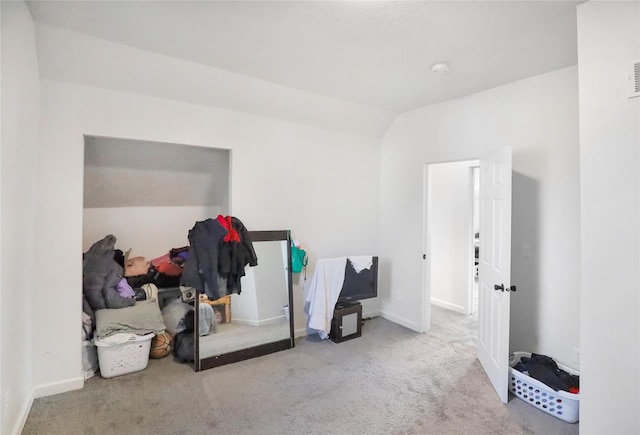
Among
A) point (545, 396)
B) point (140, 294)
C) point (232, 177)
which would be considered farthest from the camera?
point (232, 177)

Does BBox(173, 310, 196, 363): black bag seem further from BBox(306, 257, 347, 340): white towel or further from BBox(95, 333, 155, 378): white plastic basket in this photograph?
BBox(306, 257, 347, 340): white towel

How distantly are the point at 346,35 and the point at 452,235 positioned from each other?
3508mm

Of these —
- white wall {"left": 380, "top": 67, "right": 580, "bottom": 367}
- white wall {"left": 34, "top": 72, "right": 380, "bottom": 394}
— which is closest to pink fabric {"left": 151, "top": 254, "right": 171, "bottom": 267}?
white wall {"left": 34, "top": 72, "right": 380, "bottom": 394}

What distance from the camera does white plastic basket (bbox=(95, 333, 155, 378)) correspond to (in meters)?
2.81

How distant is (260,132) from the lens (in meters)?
3.57

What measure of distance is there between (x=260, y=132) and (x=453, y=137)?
2.11m


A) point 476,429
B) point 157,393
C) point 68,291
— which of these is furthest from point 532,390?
point 68,291

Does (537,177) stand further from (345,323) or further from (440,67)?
(345,323)

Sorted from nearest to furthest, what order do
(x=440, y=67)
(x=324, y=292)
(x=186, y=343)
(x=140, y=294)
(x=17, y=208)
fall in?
(x=17, y=208) → (x=440, y=67) → (x=186, y=343) → (x=140, y=294) → (x=324, y=292)

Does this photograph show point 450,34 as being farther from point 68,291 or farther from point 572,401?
point 68,291

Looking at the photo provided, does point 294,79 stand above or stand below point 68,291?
above

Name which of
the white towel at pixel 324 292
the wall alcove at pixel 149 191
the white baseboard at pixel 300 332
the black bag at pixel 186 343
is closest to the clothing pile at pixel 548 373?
the white towel at pixel 324 292

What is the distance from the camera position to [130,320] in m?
2.93

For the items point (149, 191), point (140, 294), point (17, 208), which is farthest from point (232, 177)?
point (17, 208)
